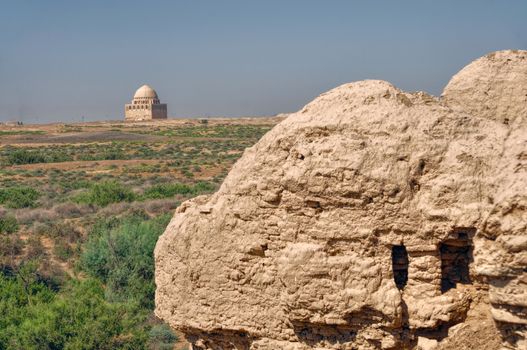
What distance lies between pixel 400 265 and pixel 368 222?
0.40 meters

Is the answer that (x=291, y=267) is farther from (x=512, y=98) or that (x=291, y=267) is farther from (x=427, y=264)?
(x=512, y=98)

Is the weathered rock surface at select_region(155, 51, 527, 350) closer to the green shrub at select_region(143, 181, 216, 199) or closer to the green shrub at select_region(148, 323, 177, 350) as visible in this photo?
the green shrub at select_region(148, 323, 177, 350)

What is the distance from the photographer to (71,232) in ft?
78.3

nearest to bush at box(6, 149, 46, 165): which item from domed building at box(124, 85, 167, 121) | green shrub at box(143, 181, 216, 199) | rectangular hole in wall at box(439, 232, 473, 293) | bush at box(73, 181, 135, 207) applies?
bush at box(73, 181, 135, 207)

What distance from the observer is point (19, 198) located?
30531 millimetres

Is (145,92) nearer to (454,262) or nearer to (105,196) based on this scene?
(105,196)

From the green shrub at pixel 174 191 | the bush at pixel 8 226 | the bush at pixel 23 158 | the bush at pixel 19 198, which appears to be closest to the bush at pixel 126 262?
the bush at pixel 8 226

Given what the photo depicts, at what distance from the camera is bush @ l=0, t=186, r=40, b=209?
97.8 ft

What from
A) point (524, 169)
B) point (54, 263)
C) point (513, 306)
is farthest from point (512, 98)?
point (54, 263)

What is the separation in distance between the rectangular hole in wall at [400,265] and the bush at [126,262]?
38.4ft

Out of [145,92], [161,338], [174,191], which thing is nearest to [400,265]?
[161,338]

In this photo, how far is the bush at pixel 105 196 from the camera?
2916 centimetres

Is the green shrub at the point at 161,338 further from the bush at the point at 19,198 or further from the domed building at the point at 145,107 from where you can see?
the domed building at the point at 145,107

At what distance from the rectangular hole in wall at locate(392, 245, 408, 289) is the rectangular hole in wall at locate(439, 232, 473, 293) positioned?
0.26 m
